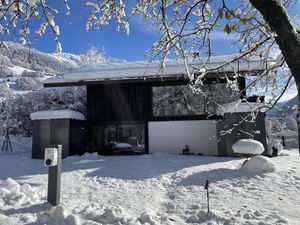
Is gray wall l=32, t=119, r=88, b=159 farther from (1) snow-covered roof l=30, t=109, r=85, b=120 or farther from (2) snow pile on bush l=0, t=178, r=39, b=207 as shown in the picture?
(2) snow pile on bush l=0, t=178, r=39, b=207

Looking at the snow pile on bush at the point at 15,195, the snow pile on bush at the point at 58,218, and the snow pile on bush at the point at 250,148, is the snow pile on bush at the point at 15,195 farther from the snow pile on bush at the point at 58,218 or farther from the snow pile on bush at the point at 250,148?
the snow pile on bush at the point at 250,148

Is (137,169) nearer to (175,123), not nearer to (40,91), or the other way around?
(175,123)

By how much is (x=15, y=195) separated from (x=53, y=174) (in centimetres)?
96

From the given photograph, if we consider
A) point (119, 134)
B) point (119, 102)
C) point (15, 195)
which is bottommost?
point (15, 195)

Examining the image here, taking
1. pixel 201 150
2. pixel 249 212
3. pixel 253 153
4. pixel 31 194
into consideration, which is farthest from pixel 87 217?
pixel 201 150

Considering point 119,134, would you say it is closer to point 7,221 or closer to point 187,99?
point 187,99

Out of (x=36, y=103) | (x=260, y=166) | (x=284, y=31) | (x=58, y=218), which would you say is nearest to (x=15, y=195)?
(x=58, y=218)

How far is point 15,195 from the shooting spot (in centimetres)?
631

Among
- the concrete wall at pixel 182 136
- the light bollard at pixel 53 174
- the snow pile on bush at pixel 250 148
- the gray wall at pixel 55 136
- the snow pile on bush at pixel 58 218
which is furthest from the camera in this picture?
the concrete wall at pixel 182 136

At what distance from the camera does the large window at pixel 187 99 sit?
15898 mm

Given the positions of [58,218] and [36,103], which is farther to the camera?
[36,103]

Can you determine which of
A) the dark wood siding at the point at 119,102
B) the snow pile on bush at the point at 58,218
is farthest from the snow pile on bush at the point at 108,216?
the dark wood siding at the point at 119,102

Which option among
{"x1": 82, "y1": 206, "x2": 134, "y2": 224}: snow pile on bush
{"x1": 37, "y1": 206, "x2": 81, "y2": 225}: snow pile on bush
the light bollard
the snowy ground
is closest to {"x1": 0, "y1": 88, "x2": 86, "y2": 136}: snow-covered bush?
the snowy ground

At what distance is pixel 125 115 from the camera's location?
16781mm
